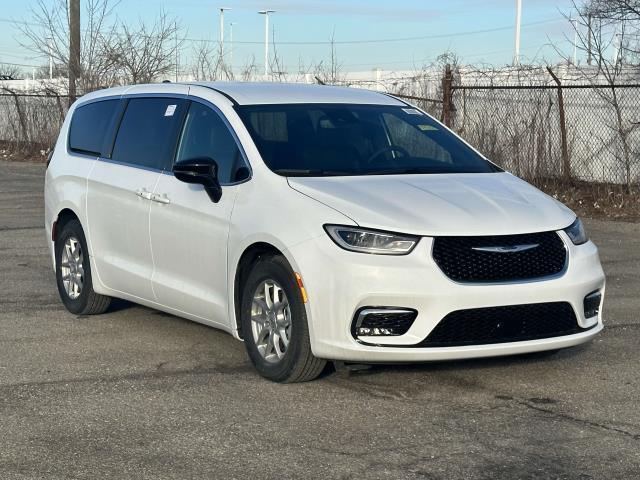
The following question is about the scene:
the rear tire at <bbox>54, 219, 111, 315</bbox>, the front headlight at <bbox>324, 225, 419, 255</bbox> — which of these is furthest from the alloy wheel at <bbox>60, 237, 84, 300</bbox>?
the front headlight at <bbox>324, 225, 419, 255</bbox>

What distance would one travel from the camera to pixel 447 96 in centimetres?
1920

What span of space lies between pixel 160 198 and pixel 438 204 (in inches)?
81.2

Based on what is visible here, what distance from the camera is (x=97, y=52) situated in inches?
1220

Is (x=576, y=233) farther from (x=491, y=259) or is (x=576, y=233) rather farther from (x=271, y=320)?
(x=271, y=320)

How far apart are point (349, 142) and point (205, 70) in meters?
20.2

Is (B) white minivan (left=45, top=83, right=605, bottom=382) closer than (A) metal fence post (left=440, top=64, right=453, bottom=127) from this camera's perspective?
Yes

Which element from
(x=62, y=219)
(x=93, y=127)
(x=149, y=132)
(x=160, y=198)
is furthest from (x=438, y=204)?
(x=62, y=219)

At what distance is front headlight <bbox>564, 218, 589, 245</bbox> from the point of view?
673 centimetres

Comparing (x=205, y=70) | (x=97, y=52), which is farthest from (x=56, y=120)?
(x=205, y=70)

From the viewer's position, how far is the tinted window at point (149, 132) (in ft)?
25.9

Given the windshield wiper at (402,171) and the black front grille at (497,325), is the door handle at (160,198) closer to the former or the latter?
the windshield wiper at (402,171)

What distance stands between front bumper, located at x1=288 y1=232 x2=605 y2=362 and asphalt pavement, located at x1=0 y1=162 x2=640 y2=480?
0.93ft

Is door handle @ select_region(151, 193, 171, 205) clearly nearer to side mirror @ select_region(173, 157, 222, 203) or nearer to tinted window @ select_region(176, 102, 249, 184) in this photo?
tinted window @ select_region(176, 102, 249, 184)

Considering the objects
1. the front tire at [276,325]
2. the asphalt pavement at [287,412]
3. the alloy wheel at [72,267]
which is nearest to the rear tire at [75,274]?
the alloy wheel at [72,267]
